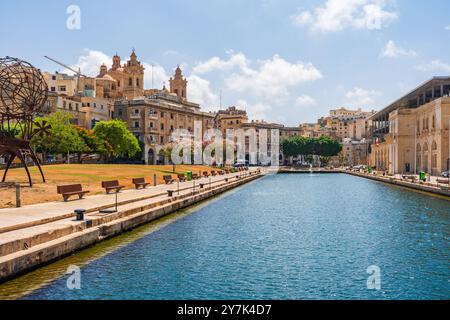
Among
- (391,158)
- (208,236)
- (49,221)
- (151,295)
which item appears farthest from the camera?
(391,158)

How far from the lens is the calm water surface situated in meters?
12.8

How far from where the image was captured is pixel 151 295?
1252cm

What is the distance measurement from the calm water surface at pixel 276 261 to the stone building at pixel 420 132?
4535cm

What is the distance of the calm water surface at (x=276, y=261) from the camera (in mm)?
12844

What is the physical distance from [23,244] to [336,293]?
9789 mm

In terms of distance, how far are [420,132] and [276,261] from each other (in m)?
72.8

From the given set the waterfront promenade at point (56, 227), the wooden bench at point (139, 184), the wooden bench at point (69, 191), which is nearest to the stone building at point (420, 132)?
the wooden bench at point (139, 184)

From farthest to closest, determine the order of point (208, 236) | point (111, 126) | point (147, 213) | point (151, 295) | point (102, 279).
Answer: point (111, 126)
point (147, 213)
point (208, 236)
point (102, 279)
point (151, 295)

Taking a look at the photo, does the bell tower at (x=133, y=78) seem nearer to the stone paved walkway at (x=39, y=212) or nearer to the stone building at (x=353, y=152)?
the stone building at (x=353, y=152)

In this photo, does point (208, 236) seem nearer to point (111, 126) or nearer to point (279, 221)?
point (279, 221)

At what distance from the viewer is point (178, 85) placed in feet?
472

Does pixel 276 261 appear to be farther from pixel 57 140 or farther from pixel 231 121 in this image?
pixel 231 121

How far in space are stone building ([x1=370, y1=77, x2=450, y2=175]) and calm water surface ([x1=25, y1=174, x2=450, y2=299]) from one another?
45349 mm
